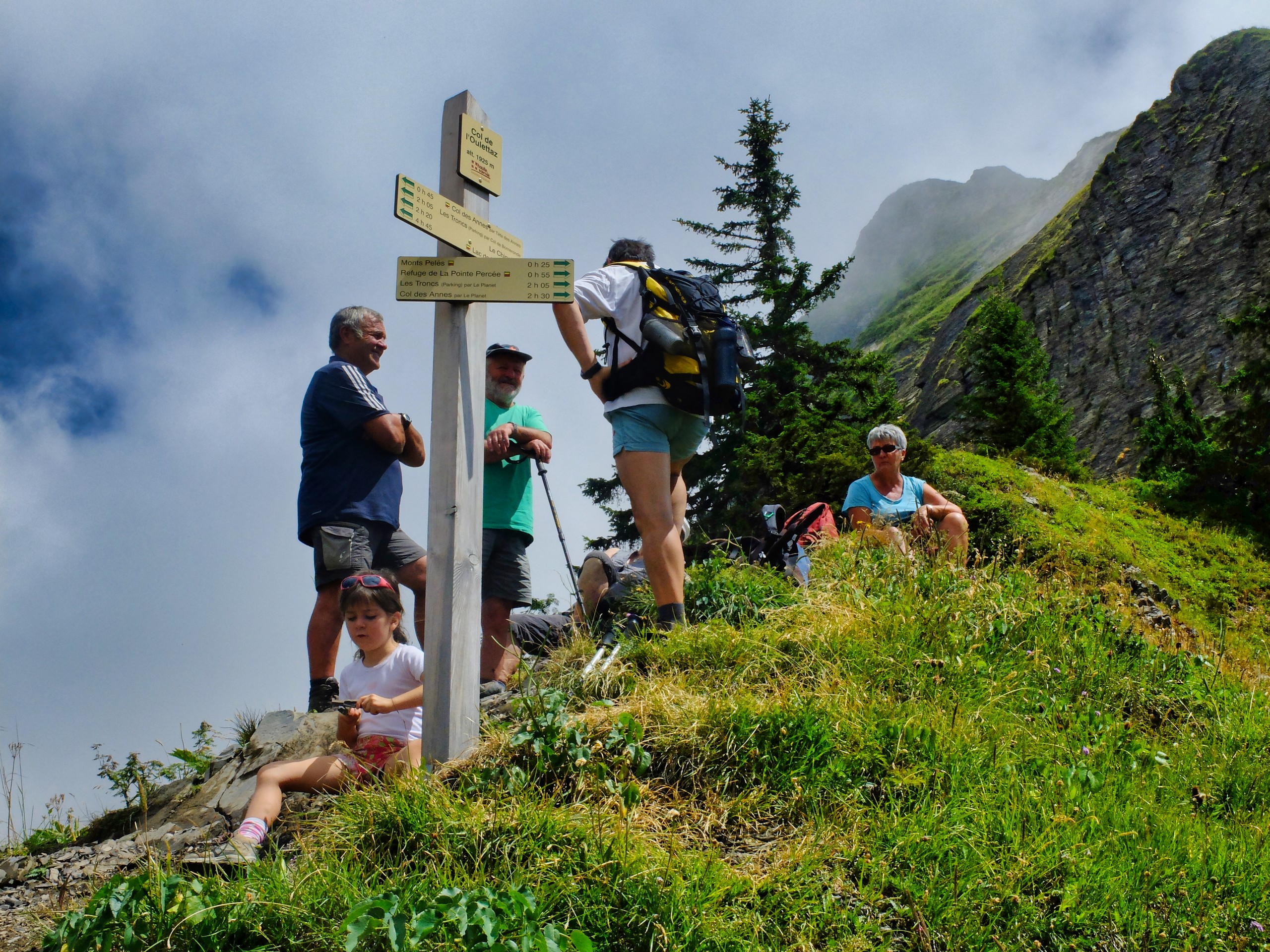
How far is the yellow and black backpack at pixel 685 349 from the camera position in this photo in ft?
14.6

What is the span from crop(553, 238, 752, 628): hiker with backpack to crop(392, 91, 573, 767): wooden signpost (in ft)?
2.15

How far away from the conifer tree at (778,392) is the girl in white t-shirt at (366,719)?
20.4 ft

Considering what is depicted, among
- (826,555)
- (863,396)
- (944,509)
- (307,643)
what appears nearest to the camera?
(307,643)

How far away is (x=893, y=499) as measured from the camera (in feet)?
22.4

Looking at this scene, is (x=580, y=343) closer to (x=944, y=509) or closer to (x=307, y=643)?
(x=307, y=643)

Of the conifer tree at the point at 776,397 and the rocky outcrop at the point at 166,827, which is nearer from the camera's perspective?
the rocky outcrop at the point at 166,827

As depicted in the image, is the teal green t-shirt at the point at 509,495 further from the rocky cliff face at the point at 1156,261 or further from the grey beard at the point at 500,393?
the rocky cliff face at the point at 1156,261

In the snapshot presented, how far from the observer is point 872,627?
4.25m

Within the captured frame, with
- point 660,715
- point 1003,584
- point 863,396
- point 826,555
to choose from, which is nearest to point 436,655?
point 660,715

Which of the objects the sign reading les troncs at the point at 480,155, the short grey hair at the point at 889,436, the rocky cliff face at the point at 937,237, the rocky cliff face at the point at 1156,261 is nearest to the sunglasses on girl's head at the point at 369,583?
the sign reading les troncs at the point at 480,155

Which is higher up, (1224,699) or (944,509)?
(944,509)

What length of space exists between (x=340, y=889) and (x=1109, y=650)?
12.8 ft

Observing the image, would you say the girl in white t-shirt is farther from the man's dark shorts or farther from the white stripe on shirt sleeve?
the white stripe on shirt sleeve

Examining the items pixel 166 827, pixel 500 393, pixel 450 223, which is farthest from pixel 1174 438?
pixel 166 827
